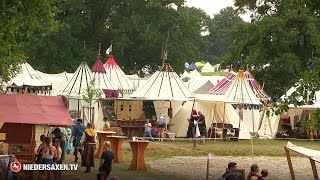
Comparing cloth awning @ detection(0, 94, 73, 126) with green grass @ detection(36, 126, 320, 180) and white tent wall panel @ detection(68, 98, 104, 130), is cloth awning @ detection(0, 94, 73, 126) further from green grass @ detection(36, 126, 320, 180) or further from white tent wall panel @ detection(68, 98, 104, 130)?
white tent wall panel @ detection(68, 98, 104, 130)

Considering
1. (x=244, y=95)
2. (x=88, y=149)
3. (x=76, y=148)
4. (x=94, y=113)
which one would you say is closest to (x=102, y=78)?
(x=94, y=113)

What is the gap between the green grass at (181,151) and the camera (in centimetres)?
2205

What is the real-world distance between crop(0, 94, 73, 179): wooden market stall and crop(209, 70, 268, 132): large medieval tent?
749 inches

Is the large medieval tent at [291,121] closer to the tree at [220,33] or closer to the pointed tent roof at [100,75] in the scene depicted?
the pointed tent roof at [100,75]

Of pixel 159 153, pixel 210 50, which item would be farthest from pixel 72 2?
pixel 210 50

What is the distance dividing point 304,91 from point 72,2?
43.3 metres

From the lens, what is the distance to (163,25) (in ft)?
208

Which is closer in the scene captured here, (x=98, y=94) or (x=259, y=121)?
(x=98, y=94)

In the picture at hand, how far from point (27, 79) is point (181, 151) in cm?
1897

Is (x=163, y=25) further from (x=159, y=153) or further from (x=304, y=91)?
(x=304, y=91)

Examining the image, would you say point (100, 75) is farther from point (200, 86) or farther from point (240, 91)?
point (200, 86)

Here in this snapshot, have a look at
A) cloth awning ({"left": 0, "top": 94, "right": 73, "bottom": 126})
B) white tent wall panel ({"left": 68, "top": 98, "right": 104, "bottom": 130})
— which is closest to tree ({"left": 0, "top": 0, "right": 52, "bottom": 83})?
cloth awning ({"left": 0, "top": 94, "right": 73, "bottom": 126})

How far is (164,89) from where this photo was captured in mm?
36500

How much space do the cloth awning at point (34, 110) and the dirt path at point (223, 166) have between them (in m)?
5.26
